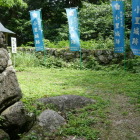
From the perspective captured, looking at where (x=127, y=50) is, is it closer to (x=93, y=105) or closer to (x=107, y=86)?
(x=107, y=86)

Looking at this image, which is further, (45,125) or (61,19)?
(61,19)

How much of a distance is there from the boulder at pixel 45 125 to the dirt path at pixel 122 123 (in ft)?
2.53

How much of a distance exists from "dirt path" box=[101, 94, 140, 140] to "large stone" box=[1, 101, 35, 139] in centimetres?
120

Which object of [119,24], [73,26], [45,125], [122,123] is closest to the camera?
[45,125]

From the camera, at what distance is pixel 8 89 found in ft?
10.2

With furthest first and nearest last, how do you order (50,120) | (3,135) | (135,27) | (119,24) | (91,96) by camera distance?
(119,24) → (135,27) → (91,96) → (50,120) → (3,135)

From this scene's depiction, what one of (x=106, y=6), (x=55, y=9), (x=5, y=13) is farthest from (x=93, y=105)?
(x=5, y=13)

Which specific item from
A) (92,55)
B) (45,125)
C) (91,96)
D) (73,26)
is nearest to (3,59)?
(45,125)

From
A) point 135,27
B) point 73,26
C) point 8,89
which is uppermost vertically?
point 73,26

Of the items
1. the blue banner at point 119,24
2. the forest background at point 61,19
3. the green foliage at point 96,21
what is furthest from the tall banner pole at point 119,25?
the green foliage at point 96,21

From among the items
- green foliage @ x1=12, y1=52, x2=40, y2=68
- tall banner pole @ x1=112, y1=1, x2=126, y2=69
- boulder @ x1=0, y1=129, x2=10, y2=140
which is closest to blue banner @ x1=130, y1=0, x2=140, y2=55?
tall banner pole @ x1=112, y1=1, x2=126, y2=69

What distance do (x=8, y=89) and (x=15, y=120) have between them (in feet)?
1.52

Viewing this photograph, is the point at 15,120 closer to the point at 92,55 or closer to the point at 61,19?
the point at 92,55

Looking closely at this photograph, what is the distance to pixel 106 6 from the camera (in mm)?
14070
